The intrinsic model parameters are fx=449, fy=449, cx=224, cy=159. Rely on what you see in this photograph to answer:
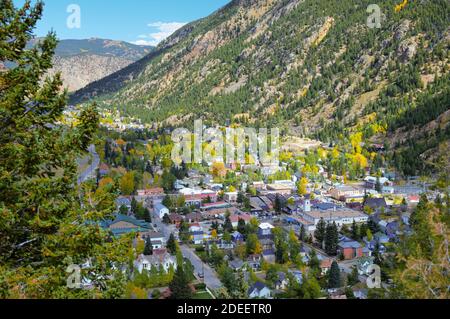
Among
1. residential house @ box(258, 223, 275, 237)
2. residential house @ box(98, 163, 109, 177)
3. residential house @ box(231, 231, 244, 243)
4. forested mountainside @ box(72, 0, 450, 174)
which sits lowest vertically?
residential house @ box(231, 231, 244, 243)

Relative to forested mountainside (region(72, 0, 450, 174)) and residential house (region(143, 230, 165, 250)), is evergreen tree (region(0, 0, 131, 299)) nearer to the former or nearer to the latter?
residential house (region(143, 230, 165, 250))

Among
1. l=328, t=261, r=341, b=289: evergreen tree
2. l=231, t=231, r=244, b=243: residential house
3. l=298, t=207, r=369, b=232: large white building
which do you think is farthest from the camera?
l=298, t=207, r=369, b=232: large white building

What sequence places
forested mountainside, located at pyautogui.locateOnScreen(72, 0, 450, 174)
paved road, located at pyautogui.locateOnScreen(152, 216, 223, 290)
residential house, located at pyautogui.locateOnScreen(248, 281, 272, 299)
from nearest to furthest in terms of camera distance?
residential house, located at pyautogui.locateOnScreen(248, 281, 272, 299)
paved road, located at pyautogui.locateOnScreen(152, 216, 223, 290)
forested mountainside, located at pyautogui.locateOnScreen(72, 0, 450, 174)

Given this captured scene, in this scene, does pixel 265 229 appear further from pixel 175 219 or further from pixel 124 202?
pixel 124 202

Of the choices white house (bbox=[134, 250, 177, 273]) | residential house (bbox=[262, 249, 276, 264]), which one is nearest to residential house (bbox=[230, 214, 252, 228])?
residential house (bbox=[262, 249, 276, 264])

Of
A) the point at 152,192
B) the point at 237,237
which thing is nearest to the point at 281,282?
the point at 237,237

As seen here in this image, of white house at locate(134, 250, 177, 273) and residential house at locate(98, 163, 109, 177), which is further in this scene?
residential house at locate(98, 163, 109, 177)
